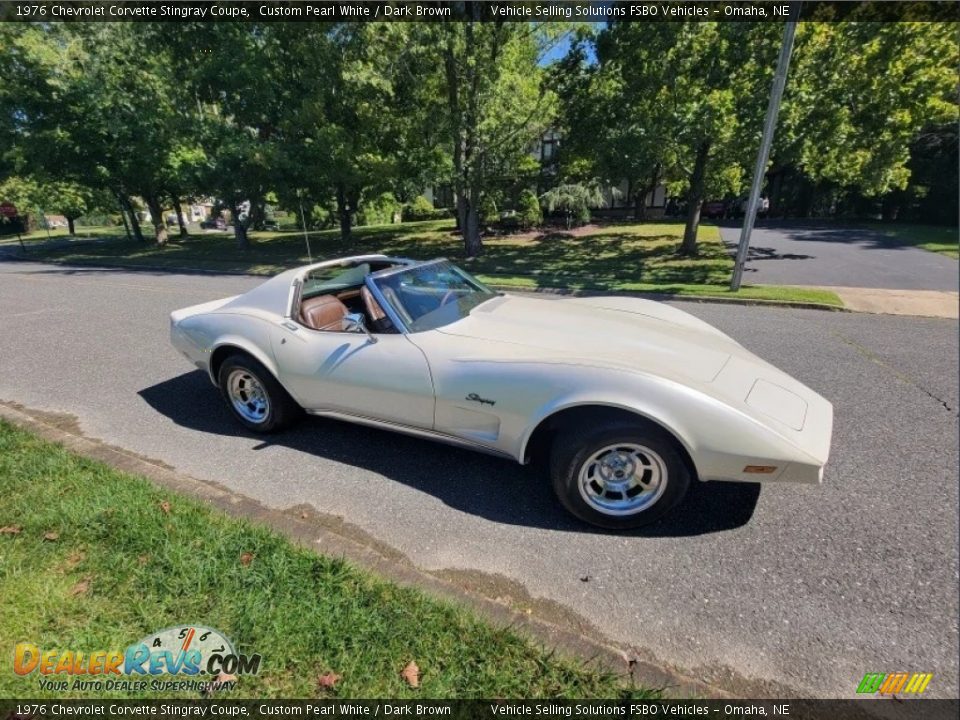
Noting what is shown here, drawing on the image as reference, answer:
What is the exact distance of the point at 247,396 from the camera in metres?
3.64

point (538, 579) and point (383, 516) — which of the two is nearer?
point (538, 579)

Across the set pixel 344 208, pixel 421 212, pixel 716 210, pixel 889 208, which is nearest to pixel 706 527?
pixel 344 208

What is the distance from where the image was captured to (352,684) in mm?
1677

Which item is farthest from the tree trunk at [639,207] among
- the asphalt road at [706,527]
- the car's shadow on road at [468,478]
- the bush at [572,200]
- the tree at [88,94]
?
the car's shadow on road at [468,478]

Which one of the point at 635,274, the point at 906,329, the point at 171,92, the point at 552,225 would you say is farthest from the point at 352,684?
the point at 552,225

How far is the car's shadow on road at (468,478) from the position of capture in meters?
2.62

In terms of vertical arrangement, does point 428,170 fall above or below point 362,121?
below

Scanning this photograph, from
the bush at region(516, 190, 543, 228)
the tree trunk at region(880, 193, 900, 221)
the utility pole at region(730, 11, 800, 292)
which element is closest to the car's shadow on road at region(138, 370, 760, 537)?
the utility pole at region(730, 11, 800, 292)

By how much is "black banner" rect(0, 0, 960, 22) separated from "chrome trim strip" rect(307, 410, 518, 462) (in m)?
8.81

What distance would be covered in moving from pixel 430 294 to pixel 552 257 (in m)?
13.4

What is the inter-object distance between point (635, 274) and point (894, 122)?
7028 millimetres

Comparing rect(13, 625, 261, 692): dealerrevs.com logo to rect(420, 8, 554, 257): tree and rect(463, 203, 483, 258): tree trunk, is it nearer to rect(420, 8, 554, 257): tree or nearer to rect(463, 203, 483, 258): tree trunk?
rect(420, 8, 554, 257): tree

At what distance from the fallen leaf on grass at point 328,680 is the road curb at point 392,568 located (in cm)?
48

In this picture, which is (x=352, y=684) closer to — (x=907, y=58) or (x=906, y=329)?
(x=906, y=329)
